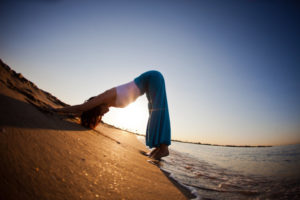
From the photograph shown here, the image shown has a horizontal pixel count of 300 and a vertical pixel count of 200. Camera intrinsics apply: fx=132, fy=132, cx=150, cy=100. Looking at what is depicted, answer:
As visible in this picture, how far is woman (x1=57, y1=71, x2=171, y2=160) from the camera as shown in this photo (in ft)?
7.72

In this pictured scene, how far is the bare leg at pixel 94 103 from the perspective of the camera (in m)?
2.22

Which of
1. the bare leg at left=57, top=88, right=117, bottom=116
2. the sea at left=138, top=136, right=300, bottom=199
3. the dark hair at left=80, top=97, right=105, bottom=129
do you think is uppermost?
the bare leg at left=57, top=88, right=117, bottom=116

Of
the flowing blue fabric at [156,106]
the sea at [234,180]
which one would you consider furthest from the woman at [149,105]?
the sea at [234,180]

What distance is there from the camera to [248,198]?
1475mm

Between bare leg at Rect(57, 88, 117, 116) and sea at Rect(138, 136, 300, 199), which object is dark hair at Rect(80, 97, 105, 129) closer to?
bare leg at Rect(57, 88, 117, 116)

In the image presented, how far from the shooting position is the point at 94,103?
2256 mm

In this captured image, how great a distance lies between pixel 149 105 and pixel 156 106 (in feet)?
1.08

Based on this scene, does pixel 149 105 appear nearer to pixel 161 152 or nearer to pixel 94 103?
pixel 161 152

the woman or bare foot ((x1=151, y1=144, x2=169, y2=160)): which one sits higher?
the woman

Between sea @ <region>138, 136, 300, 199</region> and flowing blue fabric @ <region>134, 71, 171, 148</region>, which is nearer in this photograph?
sea @ <region>138, 136, 300, 199</region>

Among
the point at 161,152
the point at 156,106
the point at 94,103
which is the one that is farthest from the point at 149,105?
the point at 94,103

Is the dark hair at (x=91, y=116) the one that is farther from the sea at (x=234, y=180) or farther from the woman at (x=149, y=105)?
the sea at (x=234, y=180)

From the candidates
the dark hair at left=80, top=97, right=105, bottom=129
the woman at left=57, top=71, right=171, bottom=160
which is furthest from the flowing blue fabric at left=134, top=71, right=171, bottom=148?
the dark hair at left=80, top=97, right=105, bottom=129

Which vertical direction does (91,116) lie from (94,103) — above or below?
below
